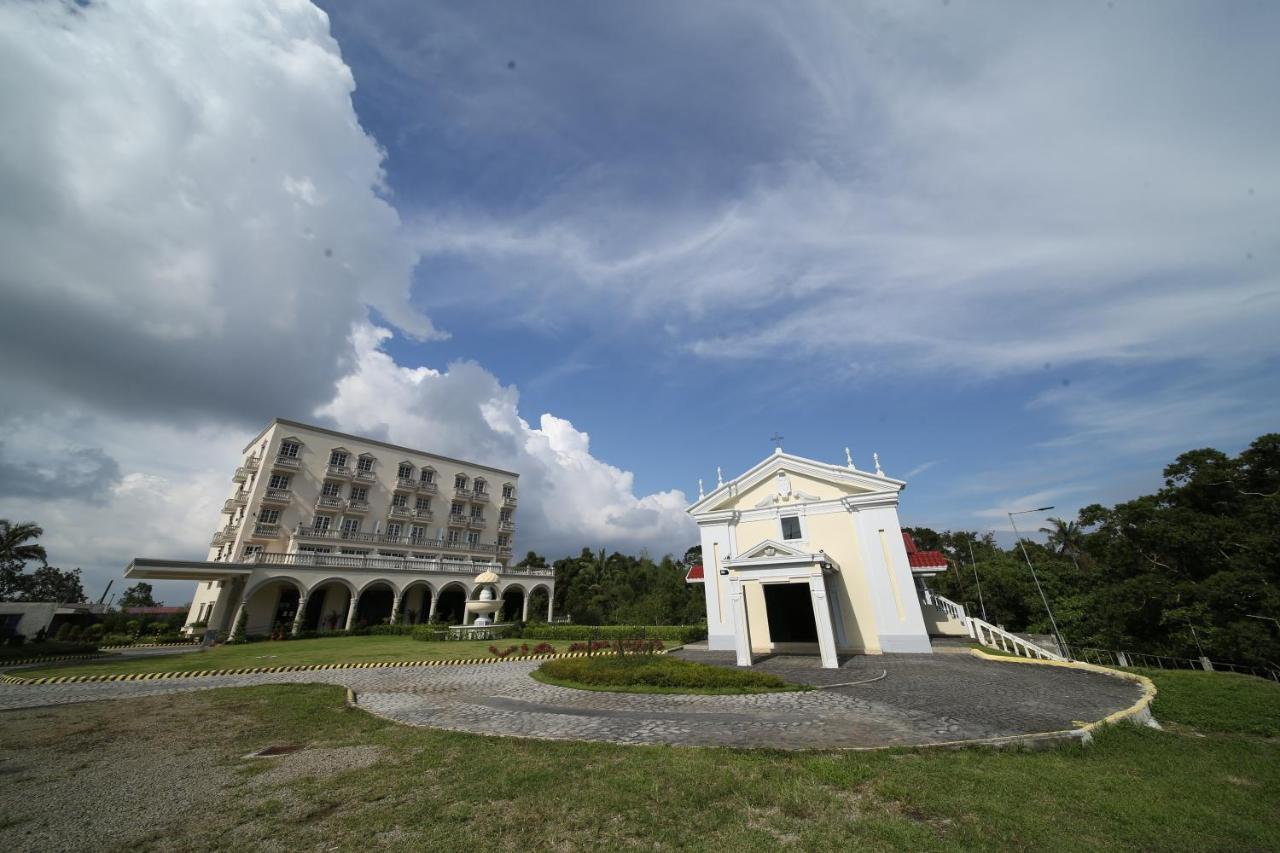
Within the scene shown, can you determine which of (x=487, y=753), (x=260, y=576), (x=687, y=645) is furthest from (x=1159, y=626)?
(x=260, y=576)

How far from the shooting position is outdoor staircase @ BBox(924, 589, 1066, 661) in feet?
56.4

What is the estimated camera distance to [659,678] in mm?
13445

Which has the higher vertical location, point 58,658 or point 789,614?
point 789,614

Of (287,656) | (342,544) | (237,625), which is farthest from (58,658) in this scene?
(342,544)

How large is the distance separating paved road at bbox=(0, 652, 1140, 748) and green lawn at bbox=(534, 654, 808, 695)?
0.50 m

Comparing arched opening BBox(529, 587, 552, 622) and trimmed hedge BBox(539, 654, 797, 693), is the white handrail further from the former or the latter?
arched opening BBox(529, 587, 552, 622)

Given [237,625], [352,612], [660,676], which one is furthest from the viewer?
[352,612]

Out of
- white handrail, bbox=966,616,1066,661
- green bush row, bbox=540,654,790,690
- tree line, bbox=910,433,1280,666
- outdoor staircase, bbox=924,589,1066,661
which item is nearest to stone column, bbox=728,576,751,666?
green bush row, bbox=540,654,790,690

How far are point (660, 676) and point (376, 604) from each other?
1395 inches

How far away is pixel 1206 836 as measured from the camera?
182 inches

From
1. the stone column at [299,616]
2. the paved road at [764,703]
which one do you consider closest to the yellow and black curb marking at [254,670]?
the paved road at [764,703]

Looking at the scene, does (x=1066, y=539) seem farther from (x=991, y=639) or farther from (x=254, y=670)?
(x=254, y=670)

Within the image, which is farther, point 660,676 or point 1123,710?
point 660,676

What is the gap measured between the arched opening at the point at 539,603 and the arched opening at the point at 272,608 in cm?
1891
